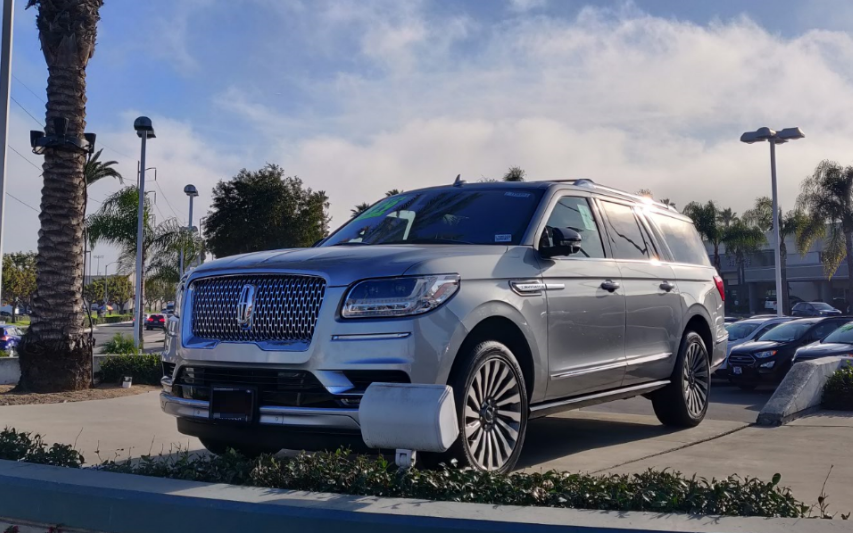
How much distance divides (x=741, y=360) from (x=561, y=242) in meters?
11.1

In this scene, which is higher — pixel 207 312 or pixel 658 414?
A: pixel 207 312

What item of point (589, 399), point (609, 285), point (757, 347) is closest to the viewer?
point (589, 399)

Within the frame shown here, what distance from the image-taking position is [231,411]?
4.71 m

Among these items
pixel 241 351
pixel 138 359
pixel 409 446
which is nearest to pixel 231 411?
pixel 241 351

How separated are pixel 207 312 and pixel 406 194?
2178mm

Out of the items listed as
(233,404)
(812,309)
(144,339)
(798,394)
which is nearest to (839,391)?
(798,394)

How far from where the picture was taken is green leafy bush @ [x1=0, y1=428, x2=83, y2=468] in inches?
181

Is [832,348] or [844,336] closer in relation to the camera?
[832,348]

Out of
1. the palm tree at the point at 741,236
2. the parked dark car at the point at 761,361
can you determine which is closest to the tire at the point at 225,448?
the parked dark car at the point at 761,361

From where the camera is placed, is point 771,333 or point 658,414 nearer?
point 658,414

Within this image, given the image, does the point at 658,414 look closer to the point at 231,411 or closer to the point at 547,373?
the point at 547,373

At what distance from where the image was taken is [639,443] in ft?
22.2

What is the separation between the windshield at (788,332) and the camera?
1618 cm

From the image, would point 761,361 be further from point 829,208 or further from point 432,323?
point 829,208
